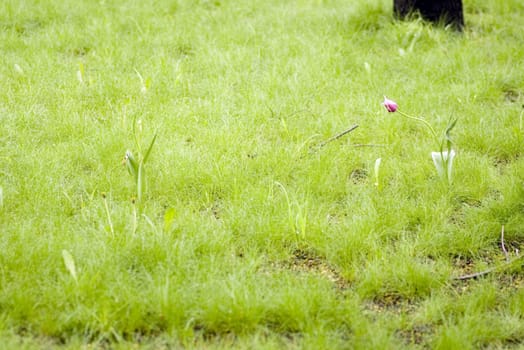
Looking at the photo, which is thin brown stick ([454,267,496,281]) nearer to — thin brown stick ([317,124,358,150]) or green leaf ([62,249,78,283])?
thin brown stick ([317,124,358,150])

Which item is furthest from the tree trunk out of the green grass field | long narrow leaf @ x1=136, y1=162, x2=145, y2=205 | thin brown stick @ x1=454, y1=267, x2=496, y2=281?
long narrow leaf @ x1=136, y1=162, x2=145, y2=205

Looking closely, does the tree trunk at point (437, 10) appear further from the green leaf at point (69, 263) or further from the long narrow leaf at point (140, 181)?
the green leaf at point (69, 263)

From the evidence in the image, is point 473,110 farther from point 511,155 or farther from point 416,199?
point 416,199

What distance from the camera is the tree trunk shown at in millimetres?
5355

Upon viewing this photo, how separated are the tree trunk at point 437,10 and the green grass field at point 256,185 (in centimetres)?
19

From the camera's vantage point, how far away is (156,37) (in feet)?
16.9

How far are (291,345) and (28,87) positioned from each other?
113 inches

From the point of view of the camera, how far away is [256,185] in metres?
3.30

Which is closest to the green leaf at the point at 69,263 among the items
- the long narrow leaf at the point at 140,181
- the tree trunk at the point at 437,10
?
the long narrow leaf at the point at 140,181

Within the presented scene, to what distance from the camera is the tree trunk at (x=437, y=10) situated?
17.6ft

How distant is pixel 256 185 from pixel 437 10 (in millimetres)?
2959

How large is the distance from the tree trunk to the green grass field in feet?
0.63

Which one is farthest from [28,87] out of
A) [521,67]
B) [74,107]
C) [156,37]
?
[521,67]

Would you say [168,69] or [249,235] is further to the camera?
[168,69]
